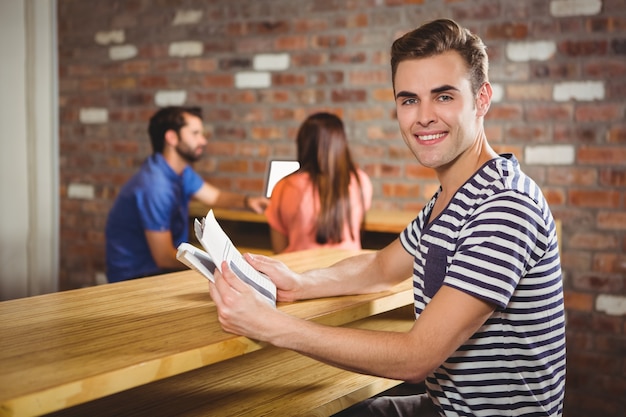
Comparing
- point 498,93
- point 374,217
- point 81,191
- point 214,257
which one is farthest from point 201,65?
point 214,257

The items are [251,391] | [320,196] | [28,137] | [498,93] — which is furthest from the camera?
[498,93]

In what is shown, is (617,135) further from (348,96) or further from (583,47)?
(348,96)

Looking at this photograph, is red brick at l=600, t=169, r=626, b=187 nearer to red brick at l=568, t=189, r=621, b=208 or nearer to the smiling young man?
red brick at l=568, t=189, r=621, b=208

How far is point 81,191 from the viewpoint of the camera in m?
4.61

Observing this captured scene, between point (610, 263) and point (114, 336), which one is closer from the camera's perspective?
point (114, 336)

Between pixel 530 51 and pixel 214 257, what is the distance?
94.2 inches

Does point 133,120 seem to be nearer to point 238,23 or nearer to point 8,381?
point 238,23

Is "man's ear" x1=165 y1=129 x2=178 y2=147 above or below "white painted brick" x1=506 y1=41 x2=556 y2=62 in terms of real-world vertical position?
below

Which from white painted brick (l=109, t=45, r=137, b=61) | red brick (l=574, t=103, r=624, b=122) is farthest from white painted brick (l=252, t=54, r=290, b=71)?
red brick (l=574, t=103, r=624, b=122)

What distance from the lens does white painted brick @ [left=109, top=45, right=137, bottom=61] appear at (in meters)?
4.34

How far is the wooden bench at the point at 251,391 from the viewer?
161 centimetres

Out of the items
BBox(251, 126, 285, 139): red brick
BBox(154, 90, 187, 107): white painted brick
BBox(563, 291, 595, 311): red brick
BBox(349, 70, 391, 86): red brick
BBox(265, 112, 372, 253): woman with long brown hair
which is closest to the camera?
BBox(265, 112, 372, 253): woman with long brown hair

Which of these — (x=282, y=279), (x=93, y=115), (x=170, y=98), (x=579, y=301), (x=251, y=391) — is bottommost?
(x=579, y=301)

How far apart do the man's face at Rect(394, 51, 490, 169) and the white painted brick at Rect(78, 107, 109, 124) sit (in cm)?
332
